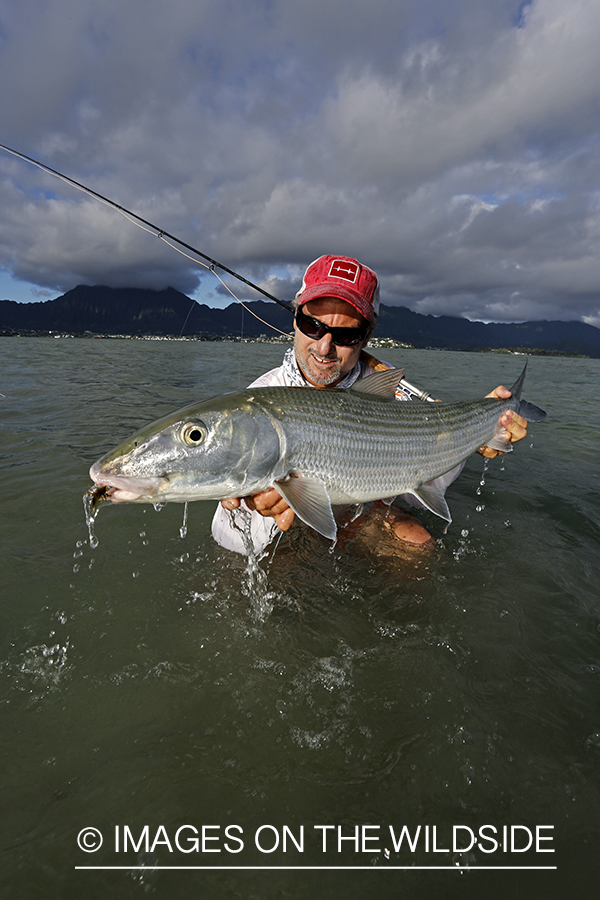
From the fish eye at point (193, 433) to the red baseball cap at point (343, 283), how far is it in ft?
8.28

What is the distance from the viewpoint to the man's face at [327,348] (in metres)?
4.60

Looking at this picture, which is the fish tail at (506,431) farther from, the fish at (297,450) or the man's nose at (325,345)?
the man's nose at (325,345)

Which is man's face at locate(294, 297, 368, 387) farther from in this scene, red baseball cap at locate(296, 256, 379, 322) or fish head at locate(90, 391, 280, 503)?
fish head at locate(90, 391, 280, 503)

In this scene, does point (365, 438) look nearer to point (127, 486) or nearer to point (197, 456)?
point (197, 456)

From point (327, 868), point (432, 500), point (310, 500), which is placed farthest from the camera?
point (432, 500)

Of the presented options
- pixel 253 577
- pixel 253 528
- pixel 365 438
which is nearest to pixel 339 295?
pixel 365 438

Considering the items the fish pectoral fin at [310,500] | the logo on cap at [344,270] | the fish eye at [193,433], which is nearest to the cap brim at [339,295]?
the logo on cap at [344,270]

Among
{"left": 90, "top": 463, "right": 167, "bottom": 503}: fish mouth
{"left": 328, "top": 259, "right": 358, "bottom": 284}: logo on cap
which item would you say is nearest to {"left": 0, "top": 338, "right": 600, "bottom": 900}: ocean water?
{"left": 90, "top": 463, "right": 167, "bottom": 503}: fish mouth

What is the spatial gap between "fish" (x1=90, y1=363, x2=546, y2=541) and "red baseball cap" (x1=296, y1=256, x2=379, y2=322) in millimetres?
1236

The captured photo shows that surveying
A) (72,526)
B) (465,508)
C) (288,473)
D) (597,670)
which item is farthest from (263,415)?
(465,508)

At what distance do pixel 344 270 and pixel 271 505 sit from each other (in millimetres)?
2943

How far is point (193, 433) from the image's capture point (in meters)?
2.69

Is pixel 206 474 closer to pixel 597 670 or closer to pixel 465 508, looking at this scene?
pixel 597 670

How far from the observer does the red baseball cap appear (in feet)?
14.7
